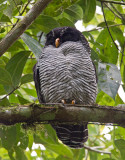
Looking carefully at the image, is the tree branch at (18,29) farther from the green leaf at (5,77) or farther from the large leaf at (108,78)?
the large leaf at (108,78)

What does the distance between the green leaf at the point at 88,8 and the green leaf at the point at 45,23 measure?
0.60 meters

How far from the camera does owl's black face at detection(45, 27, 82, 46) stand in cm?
353

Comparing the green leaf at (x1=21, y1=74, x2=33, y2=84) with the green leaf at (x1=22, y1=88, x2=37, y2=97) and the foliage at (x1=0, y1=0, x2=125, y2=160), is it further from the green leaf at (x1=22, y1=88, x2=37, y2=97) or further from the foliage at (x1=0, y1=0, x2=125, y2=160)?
the green leaf at (x1=22, y1=88, x2=37, y2=97)

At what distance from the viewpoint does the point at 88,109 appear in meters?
2.37

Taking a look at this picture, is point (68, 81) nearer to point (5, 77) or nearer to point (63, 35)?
point (5, 77)

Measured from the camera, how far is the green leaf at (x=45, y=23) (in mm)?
3111

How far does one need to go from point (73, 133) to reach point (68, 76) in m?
0.52

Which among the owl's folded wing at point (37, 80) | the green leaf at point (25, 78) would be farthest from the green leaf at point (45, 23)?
the green leaf at point (25, 78)

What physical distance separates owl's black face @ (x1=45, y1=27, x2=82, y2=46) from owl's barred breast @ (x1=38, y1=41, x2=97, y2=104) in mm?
321

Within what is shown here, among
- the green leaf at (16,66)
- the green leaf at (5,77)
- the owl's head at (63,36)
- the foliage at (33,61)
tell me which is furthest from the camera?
the owl's head at (63,36)

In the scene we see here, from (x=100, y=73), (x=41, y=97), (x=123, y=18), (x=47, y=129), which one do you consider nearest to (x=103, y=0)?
(x=123, y=18)

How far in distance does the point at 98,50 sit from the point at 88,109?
135cm

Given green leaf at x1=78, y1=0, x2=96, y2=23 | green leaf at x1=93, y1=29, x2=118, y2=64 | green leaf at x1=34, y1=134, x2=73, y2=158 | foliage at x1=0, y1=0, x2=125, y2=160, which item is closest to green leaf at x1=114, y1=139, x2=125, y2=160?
foliage at x1=0, y1=0, x2=125, y2=160

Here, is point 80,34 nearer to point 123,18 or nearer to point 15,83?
point 123,18
